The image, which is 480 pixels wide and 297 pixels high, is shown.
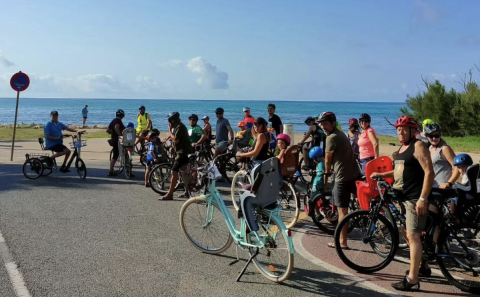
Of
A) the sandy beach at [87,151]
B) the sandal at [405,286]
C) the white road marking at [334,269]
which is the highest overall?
the sandal at [405,286]

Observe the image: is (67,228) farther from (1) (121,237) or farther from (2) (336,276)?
(2) (336,276)

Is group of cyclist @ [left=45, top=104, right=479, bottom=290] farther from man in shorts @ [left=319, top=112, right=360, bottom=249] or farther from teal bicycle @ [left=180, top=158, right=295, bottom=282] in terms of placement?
teal bicycle @ [left=180, top=158, right=295, bottom=282]

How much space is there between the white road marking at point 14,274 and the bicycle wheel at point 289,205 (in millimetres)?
3748

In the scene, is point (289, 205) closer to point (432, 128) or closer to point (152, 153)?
point (432, 128)

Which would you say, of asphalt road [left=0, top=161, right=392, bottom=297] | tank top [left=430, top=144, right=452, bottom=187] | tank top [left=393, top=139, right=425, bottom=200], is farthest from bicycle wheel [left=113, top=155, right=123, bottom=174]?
tank top [left=393, top=139, right=425, bottom=200]

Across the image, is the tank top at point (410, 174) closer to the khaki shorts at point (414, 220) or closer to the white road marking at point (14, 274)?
the khaki shorts at point (414, 220)

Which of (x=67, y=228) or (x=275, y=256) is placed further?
(x=67, y=228)

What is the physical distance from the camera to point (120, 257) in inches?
231

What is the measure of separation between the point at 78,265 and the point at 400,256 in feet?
12.7

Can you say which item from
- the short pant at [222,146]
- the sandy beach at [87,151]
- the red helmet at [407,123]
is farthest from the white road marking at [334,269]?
the sandy beach at [87,151]

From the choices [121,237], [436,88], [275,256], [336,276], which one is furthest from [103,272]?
[436,88]

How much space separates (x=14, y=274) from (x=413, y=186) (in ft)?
14.1

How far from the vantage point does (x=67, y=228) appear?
23.8ft

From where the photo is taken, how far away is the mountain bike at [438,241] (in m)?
5.09
